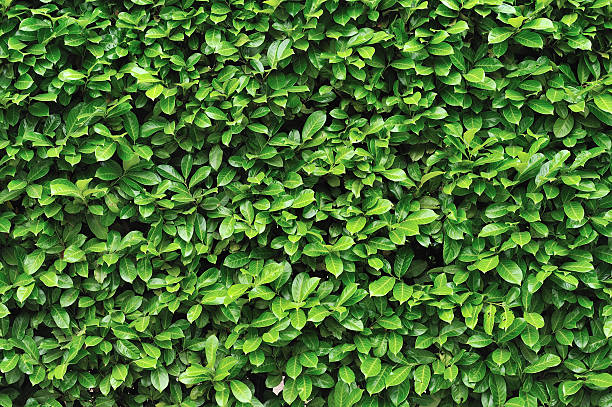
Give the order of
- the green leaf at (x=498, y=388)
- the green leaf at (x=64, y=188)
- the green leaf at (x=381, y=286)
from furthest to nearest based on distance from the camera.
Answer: the green leaf at (x=498, y=388) → the green leaf at (x=381, y=286) → the green leaf at (x=64, y=188)

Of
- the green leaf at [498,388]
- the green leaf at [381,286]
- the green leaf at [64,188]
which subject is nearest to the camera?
the green leaf at [64,188]

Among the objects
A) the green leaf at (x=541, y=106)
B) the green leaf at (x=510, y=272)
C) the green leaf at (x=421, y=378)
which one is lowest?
the green leaf at (x=421, y=378)

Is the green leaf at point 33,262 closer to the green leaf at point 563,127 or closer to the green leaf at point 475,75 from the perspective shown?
the green leaf at point 475,75

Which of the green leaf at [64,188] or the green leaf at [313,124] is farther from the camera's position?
the green leaf at [313,124]

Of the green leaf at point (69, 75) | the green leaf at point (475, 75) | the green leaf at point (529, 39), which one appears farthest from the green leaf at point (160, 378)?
the green leaf at point (529, 39)

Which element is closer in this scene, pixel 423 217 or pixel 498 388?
pixel 423 217

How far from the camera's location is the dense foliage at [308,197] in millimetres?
2627

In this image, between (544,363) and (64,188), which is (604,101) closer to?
(544,363)

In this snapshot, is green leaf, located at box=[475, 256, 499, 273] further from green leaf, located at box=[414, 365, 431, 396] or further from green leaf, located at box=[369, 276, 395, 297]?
green leaf, located at box=[414, 365, 431, 396]

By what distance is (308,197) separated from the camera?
2627 mm

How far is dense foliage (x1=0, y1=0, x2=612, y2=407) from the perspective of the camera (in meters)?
2.63

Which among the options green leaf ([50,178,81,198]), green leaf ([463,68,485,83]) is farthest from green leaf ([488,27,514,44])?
green leaf ([50,178,81,198])

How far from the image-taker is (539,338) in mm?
2777

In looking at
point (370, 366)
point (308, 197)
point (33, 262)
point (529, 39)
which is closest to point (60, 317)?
point (33, 262)
